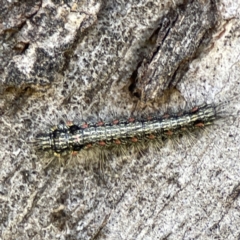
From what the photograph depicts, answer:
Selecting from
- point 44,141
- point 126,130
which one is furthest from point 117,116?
point 44,141

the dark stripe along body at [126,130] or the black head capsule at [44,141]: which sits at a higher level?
the dark stripe along body at [126,130]

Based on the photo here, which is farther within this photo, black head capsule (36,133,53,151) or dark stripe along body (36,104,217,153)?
dark stripe along body (36,104,217,153)

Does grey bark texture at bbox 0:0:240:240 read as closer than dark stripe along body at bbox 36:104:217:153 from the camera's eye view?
Yes

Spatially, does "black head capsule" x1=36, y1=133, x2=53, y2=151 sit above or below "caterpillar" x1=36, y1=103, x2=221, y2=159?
below

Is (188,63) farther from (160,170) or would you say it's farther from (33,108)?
(33,108)

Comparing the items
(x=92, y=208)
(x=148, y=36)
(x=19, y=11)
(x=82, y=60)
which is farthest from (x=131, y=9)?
(x=92, y=208)

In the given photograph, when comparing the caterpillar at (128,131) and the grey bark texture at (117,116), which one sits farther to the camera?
the caterpillar at (128,131)

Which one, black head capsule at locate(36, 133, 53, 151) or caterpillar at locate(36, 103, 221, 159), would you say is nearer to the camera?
black head capsule at locate(36, 133, 53, 151)

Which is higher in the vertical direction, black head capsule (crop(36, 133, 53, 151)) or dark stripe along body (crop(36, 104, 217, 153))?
dark stripe along body (crop(36, 104, 217, 153))
